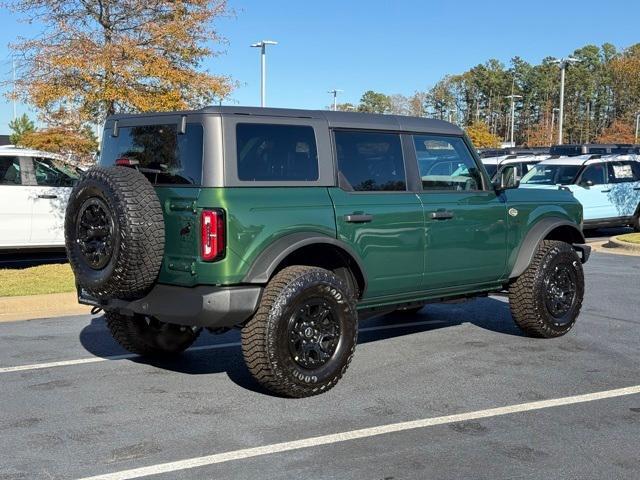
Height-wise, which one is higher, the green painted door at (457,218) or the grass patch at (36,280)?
the green painted door at (457,218)

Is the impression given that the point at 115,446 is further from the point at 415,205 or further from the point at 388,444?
the point at 415,205

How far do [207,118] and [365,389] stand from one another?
2251 mm

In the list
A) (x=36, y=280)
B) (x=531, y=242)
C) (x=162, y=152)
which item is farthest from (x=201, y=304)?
(x=36, y=280)

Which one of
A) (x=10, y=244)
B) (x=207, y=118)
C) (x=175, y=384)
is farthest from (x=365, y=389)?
(x=10, y=244)

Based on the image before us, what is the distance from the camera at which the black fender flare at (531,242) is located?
712 centimetres

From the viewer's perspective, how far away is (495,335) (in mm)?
7660

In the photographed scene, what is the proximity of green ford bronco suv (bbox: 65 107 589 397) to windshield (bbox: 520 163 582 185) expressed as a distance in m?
11.2

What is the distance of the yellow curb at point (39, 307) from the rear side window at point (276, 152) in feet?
13.7

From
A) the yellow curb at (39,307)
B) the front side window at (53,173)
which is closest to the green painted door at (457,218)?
the yellow curb at (39,307)

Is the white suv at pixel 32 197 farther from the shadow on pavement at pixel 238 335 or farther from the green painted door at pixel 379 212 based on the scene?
the green painted door at pixel 379 212

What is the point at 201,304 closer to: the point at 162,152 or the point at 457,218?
the point at 162,152

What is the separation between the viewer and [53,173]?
11.4 meters

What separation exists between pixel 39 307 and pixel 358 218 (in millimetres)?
4656

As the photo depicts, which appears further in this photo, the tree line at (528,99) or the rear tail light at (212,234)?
the tree line at (528,99)
